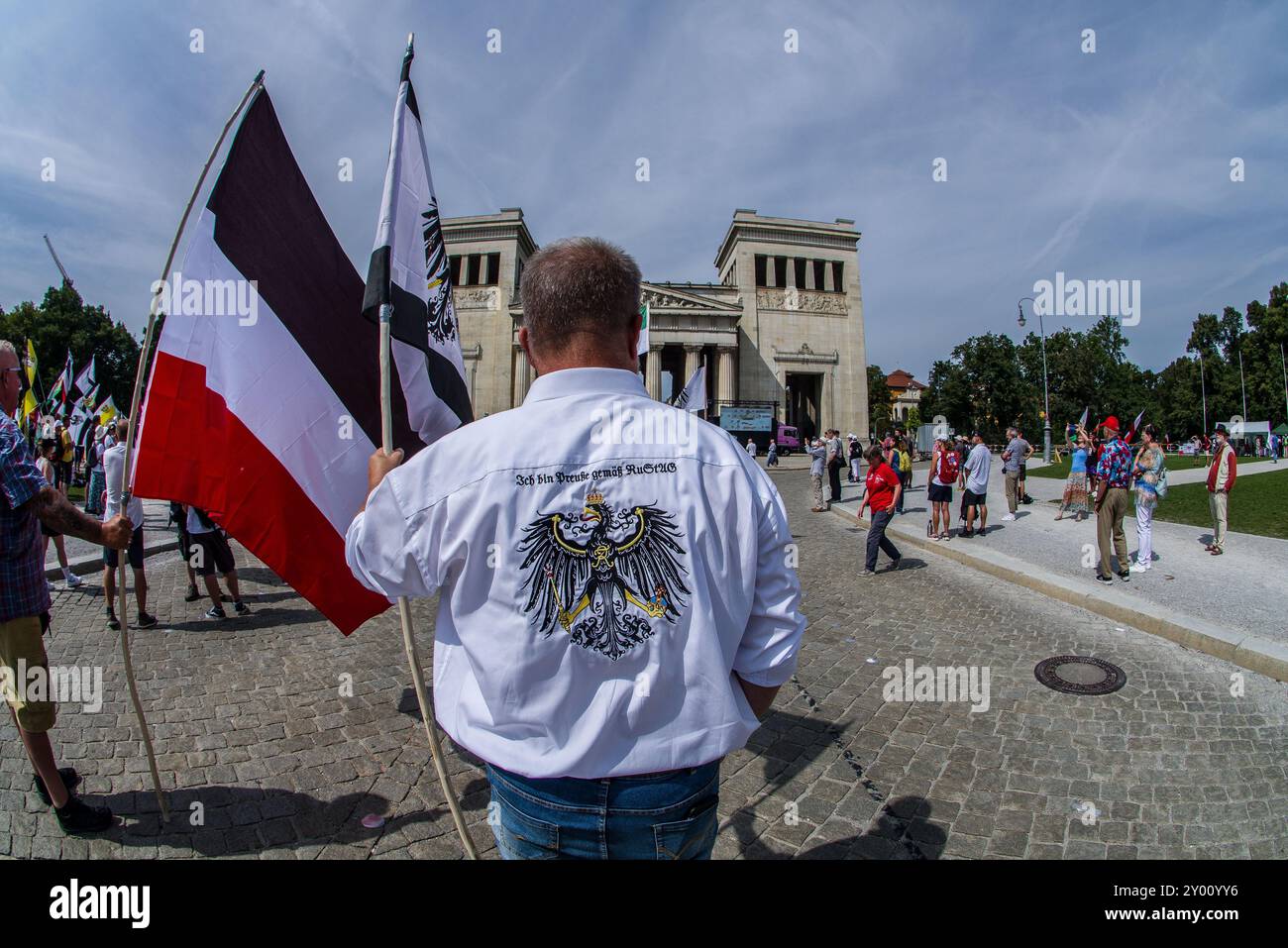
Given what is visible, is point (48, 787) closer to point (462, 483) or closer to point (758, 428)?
point (462, 483)

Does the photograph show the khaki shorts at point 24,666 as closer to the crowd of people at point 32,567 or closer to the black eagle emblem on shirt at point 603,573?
the crowd of people at point 32,567

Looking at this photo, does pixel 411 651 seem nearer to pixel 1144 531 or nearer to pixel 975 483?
pixel 1144 531

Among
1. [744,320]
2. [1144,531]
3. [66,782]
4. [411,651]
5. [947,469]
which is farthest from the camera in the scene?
[744,320]

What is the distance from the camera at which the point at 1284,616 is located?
614cm

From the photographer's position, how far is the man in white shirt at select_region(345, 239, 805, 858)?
54.0 inches

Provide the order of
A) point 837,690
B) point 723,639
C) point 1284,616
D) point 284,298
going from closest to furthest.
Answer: point 723,639 < point 284,298 < point 837,690 < point 1284,616

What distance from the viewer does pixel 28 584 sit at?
3018 mm

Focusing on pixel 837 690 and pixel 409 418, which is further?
pixel 837 690

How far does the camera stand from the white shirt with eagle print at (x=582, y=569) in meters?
1.37

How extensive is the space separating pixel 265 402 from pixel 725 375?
48.5 m

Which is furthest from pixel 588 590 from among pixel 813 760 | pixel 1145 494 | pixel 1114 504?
pixel 1145 494

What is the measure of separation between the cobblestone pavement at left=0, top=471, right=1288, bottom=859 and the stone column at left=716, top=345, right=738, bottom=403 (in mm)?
44509
